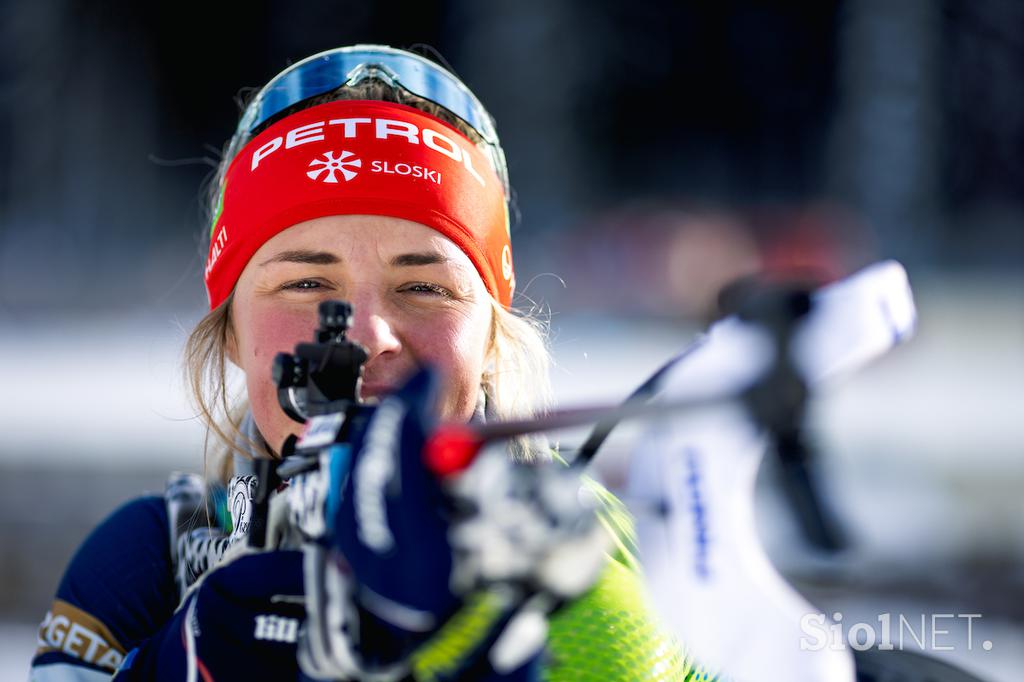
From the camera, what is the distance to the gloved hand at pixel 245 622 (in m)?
0.92

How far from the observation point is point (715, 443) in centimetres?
106

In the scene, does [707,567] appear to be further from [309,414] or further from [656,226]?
[656,226]

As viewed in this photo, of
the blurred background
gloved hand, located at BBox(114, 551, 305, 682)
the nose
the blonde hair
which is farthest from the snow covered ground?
gloved hand, located at BBox(114, 551, 305, 682)

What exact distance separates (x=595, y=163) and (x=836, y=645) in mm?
9834

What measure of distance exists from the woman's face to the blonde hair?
91 mm

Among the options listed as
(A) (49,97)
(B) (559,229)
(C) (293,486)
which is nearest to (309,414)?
(C) (293,486)

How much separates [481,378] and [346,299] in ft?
0.75

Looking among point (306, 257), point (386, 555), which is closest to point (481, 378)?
point (306, 257)

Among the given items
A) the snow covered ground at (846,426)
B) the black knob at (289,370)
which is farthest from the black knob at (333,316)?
the snow covered ground at (846,426)

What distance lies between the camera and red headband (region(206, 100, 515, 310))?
51.6 inches

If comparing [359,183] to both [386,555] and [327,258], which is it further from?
[386,555]

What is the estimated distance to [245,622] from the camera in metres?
0.94

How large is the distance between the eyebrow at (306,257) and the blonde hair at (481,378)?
0.15m

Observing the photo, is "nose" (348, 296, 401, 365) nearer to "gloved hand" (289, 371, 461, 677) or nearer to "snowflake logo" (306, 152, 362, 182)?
"snowflake logo" (306, 152, 362, 182)
